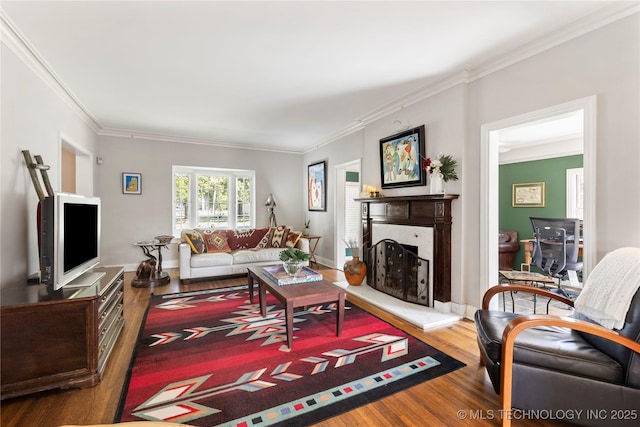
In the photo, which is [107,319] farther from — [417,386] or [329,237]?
[329,237]

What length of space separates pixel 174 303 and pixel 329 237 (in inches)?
121

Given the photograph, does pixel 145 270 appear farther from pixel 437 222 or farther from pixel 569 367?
pixel 569 367

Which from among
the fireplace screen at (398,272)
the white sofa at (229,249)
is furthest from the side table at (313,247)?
the fireplace screen at (398,272)

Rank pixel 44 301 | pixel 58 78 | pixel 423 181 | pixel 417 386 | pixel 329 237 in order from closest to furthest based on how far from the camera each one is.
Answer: pixel 44 301, pixel 417 386, pixel 58 78, pixel 423 181, pixel 329 237

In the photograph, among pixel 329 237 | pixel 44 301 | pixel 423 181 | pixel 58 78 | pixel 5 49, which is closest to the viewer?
pixel 44 301

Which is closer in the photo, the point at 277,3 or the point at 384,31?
the point at 277,3

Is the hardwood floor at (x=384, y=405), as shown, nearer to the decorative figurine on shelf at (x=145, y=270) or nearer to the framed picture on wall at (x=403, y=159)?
the framed picture on wall at (x=403, y=159)

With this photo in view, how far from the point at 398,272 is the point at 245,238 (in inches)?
118

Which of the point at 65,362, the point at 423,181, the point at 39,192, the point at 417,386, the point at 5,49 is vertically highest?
the point at 5,49

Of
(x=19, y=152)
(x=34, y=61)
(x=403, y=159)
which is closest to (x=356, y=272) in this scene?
(x=403, y=159)

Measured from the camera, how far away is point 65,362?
183cm

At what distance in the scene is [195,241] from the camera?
4738 mm

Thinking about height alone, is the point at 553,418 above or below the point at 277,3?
below

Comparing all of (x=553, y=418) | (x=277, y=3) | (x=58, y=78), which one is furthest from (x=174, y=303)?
(x=553, y=418)
